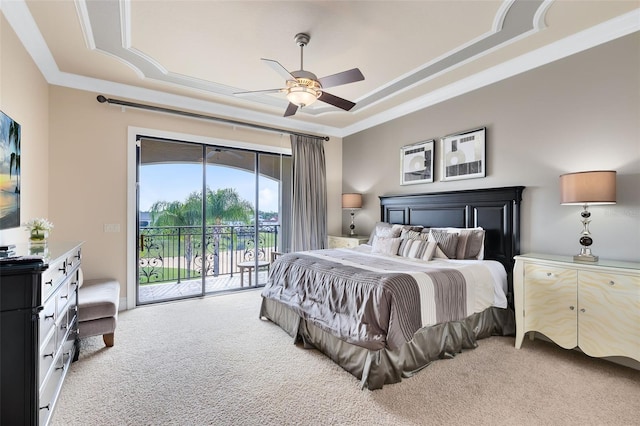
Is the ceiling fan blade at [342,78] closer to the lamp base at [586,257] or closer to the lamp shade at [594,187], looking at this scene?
the lamp shade at [594,187]

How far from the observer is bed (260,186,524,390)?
2.24 m

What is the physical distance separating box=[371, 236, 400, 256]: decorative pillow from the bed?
0.01 metres

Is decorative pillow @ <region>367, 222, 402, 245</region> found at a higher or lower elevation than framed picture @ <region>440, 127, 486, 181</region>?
lower

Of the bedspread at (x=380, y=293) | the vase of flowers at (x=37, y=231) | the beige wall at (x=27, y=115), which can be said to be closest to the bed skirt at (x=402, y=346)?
the bedspread at (x=380, y=293)

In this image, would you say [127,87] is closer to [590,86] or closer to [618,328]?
[590,86]

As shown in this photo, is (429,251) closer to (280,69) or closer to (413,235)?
(413,235)

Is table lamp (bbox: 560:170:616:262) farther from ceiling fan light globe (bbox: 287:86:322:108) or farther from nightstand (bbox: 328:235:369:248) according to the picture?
nightstand (bbox: 328:235:369:248)

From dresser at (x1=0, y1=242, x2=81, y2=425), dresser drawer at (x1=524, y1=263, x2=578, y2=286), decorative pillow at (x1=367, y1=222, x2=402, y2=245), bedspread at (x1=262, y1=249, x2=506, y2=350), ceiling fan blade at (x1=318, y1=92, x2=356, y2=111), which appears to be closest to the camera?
dresser at (x1=0, y1=242, x2=81, y2=425)

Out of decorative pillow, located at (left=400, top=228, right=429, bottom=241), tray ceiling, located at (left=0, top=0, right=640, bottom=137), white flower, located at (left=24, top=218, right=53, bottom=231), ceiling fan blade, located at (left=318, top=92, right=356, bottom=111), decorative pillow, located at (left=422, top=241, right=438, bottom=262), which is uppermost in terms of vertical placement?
tray ceiling, located at (left=0, top=0, right=640, bottom=137)

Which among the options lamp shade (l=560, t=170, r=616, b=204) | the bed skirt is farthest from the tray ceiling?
the bed skirt

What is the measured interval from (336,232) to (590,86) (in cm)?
416

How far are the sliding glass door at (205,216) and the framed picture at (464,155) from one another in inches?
105

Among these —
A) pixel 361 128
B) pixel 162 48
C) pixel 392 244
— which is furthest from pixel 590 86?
pixel 162 48

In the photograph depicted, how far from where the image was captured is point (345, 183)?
6012 mm
